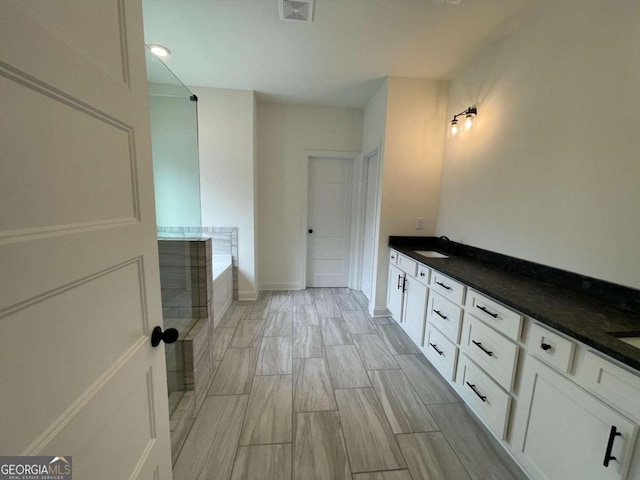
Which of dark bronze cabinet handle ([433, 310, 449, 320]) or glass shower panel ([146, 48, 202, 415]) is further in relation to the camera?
dark bronze cabinet handle ([433, 310, 449, 320])

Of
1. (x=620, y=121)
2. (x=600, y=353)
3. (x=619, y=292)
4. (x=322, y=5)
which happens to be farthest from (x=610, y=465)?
(x=322, y=5)

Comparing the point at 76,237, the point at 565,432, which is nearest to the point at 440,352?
Result: the point at 565,432

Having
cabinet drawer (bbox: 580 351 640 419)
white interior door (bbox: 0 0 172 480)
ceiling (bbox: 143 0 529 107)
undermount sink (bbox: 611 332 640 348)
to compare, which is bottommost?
cabinet drawer (bbox: 580 351 640 419)

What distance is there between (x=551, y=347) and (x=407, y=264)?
1411mm

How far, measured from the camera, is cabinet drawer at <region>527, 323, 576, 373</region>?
1063 mm

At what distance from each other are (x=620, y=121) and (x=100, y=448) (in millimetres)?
2444

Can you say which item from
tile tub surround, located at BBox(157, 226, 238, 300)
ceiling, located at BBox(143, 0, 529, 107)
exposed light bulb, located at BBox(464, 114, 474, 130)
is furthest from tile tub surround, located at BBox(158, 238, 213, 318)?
exposed light bulb, located at BBox(464, 114, 474, 130)

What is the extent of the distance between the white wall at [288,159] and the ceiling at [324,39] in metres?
Result: 0.62

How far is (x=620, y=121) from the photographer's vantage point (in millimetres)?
1328

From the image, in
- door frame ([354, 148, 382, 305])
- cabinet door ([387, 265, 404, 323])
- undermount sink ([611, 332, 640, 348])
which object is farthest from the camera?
door frame ([354, 148, 382, 305])

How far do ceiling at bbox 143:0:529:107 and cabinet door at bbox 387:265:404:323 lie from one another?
2.07 m

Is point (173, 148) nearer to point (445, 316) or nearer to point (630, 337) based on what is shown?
point (445, 316)

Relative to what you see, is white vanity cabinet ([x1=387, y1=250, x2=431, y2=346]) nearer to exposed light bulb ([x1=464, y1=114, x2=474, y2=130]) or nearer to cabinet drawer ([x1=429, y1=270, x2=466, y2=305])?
cabinet drawer ([x1=429, y1=270, x2=466, y2=305])

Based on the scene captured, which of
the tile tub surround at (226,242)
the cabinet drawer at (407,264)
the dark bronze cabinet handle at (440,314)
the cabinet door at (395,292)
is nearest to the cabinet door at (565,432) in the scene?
the dark bronze cabinet handle at (440,314)
